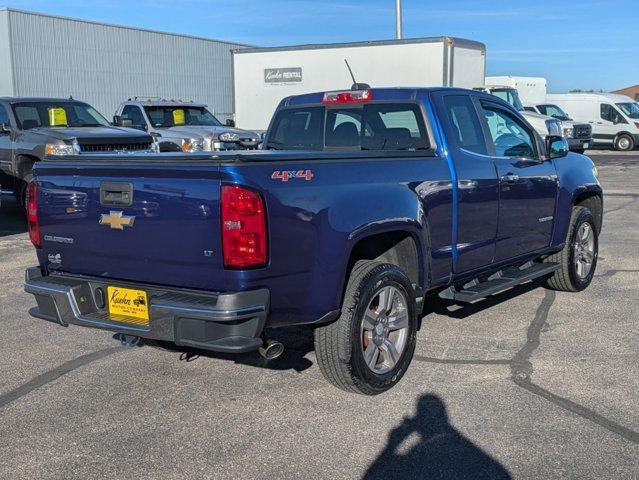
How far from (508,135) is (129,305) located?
11.7ft

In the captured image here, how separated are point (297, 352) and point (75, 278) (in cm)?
169

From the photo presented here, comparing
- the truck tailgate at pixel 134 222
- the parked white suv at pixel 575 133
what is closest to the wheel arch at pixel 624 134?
the parked white suv at pixel 575 133

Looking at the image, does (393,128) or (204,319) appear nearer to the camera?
(204,319)

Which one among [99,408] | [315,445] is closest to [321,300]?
[315,445]

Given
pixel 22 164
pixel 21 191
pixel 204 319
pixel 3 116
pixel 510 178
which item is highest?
pixel 3 116

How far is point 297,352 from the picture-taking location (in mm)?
5191

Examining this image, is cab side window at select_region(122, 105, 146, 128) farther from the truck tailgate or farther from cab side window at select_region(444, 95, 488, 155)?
the truck tailgate

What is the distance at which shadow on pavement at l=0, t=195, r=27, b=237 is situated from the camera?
11.1 meters

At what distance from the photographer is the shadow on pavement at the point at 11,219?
1112 centimetres

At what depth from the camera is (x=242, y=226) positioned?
11.6 feet

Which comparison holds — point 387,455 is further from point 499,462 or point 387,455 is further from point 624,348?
point 624,348

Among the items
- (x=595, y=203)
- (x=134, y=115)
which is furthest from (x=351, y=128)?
(x=134, y=115)

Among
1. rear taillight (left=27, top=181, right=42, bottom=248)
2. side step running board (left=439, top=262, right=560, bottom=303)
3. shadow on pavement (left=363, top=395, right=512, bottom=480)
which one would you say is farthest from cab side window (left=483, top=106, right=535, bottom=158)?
rear taillight (left=27, top=181, right=42, bottom=248)

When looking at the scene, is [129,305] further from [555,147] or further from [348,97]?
[555,147]
